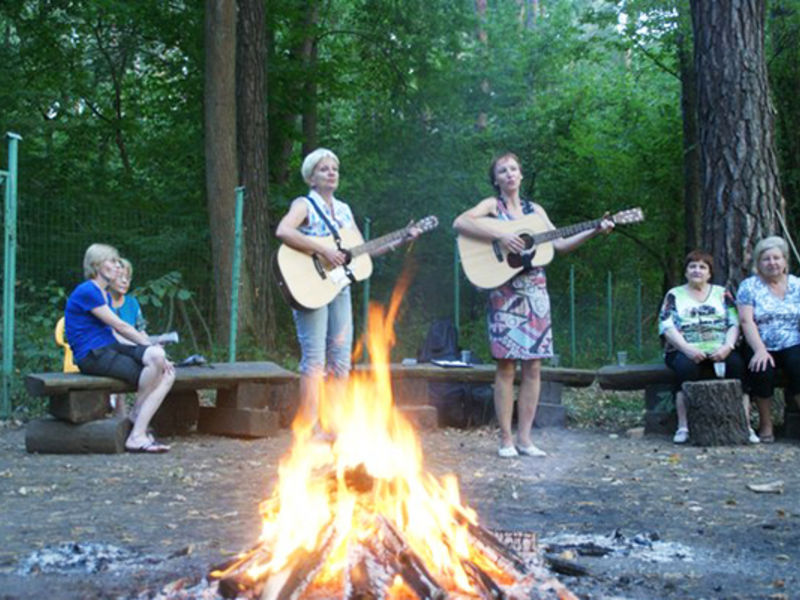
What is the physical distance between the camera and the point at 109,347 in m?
7.50

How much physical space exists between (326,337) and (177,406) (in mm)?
2200

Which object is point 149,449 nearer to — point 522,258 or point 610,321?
point 522,258

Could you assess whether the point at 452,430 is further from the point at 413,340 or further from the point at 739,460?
the point at 413,340

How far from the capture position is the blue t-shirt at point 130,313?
808 cm

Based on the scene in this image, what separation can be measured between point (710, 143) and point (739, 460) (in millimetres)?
3057

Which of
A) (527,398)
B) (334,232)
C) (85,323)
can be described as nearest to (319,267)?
(334,232)

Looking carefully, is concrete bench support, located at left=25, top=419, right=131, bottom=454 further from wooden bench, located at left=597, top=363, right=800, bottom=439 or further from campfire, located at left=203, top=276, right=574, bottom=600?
wooden bench, located at left=597, top=363, right=800, bottom=439

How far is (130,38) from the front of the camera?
17.9 m

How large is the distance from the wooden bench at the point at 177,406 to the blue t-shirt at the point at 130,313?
57 cm

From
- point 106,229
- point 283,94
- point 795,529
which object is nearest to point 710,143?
point 795,529

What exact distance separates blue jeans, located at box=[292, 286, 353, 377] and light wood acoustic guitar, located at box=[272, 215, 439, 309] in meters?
0.08

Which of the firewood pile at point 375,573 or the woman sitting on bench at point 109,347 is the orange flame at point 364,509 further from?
the woman sitting on bench at point 109,347

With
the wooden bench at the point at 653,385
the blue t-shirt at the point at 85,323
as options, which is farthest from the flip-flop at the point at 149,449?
the wooden bench at the point at 653,385

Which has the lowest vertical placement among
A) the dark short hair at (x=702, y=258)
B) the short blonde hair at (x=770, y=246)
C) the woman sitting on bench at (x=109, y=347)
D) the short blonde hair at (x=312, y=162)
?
the woman sitting on bench at (x=109, y=347)
